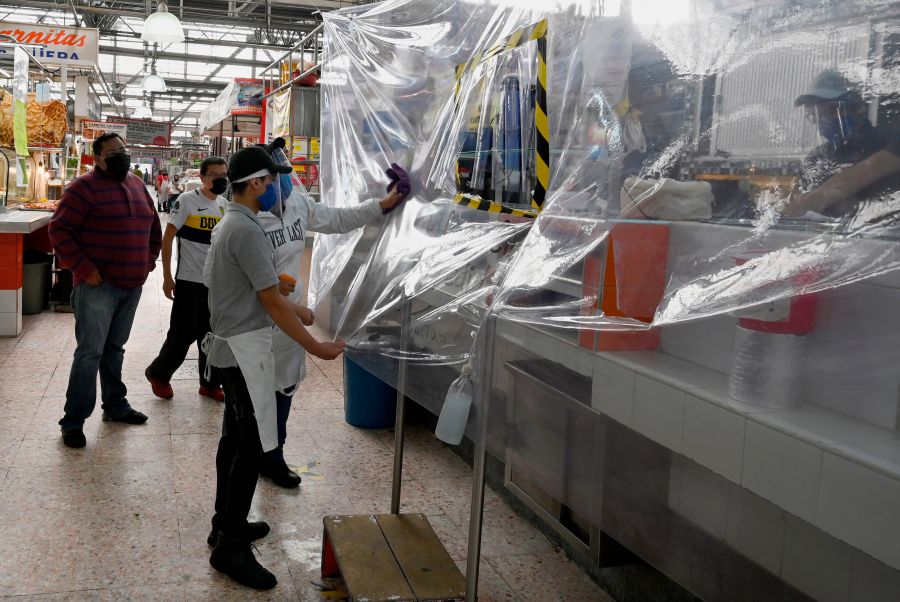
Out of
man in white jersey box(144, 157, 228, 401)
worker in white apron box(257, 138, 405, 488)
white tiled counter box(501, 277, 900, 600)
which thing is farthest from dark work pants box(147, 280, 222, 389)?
white tiled counter box(501, 277, 900, 600)

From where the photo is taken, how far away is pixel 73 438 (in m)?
4.36

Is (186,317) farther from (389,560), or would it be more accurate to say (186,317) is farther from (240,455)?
(389,560)

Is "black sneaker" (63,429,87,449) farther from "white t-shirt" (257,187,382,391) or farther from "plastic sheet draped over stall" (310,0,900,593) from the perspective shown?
"plastic sheet draped over stall" (310,0,900,593)

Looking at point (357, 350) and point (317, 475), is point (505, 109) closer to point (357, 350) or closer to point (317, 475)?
point (357, 350)

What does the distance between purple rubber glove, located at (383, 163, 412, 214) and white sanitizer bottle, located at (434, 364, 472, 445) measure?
980 mm

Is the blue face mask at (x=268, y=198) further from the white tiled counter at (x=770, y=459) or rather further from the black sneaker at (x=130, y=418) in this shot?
the black sneaker at (x=130, y=418)

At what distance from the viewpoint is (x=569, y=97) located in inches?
89.0

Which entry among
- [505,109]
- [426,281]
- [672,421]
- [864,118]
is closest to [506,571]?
[426,281]

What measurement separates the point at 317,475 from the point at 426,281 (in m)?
1.73

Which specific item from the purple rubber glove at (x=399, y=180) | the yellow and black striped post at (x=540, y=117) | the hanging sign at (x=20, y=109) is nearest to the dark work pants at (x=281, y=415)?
the purple rubber glove at (x=399, y=180)

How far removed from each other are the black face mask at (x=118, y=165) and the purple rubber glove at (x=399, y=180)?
180 cm

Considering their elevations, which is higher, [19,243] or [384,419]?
[19,243]

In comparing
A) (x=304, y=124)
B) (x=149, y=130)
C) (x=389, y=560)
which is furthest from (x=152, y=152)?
(x=389, y=560)

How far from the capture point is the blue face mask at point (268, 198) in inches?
120
